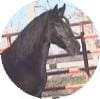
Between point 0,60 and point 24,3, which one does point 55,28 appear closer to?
point 24,3

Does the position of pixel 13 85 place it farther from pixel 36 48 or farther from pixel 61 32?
pixel 61 32

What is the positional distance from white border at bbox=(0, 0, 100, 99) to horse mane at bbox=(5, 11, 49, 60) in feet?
0.28

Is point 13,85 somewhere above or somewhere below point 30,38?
below

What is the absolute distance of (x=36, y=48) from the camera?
55.5 inches

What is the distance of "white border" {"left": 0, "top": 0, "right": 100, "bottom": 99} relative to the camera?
1375 mm

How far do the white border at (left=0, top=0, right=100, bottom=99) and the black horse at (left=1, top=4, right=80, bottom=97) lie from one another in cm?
3

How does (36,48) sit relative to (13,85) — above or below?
above

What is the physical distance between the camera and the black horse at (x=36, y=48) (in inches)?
54.6

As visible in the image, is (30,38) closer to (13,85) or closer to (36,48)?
(36,48)

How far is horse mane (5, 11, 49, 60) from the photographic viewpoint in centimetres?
139

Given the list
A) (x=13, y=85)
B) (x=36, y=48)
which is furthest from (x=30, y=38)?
(x=13, y=85)

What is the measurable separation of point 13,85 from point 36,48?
19 cm

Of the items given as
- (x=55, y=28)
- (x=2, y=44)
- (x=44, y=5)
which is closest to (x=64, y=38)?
(x=55, y=28)

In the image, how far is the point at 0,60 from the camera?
1.39m
